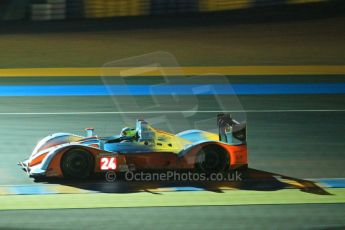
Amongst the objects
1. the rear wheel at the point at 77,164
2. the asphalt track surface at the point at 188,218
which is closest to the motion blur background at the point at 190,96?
the asphalt track surface at the point at 188,218

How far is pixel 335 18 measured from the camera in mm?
22531

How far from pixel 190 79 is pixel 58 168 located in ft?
24.1

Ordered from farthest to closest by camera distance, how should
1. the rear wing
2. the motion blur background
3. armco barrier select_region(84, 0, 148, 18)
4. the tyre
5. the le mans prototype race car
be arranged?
armco barrier select_region(84, 0, 148, 18) < the rear wing < the tyre < the le mans prototype race car < the motion blur background

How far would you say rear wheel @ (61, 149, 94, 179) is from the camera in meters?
6.26

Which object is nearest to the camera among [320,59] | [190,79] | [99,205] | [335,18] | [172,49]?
[99,205]

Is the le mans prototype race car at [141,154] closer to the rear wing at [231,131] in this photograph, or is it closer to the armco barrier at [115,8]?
the rear wing at [231,131]

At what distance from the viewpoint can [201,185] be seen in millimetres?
6312

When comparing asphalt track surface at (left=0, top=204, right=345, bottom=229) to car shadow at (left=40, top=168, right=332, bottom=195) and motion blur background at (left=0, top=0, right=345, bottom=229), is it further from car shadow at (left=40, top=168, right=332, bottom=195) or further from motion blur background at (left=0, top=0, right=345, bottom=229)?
car shadow at (left=40, top=168, right=332, bottom=195)

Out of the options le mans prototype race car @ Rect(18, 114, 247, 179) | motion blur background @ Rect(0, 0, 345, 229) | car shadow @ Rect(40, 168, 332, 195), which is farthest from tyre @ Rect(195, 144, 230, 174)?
motion blur background @ Rect(0, 0, 345, 229)

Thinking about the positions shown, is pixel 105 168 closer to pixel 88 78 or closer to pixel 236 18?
pixel 88 78

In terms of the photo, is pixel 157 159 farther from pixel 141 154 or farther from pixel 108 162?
pixel 108 162

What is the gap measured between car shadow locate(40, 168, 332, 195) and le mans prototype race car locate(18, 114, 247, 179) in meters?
0.10

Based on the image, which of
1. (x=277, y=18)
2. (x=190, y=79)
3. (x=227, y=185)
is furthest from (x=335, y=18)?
(x=227, y=185)

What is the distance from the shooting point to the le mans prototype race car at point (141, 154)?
6.30 m
